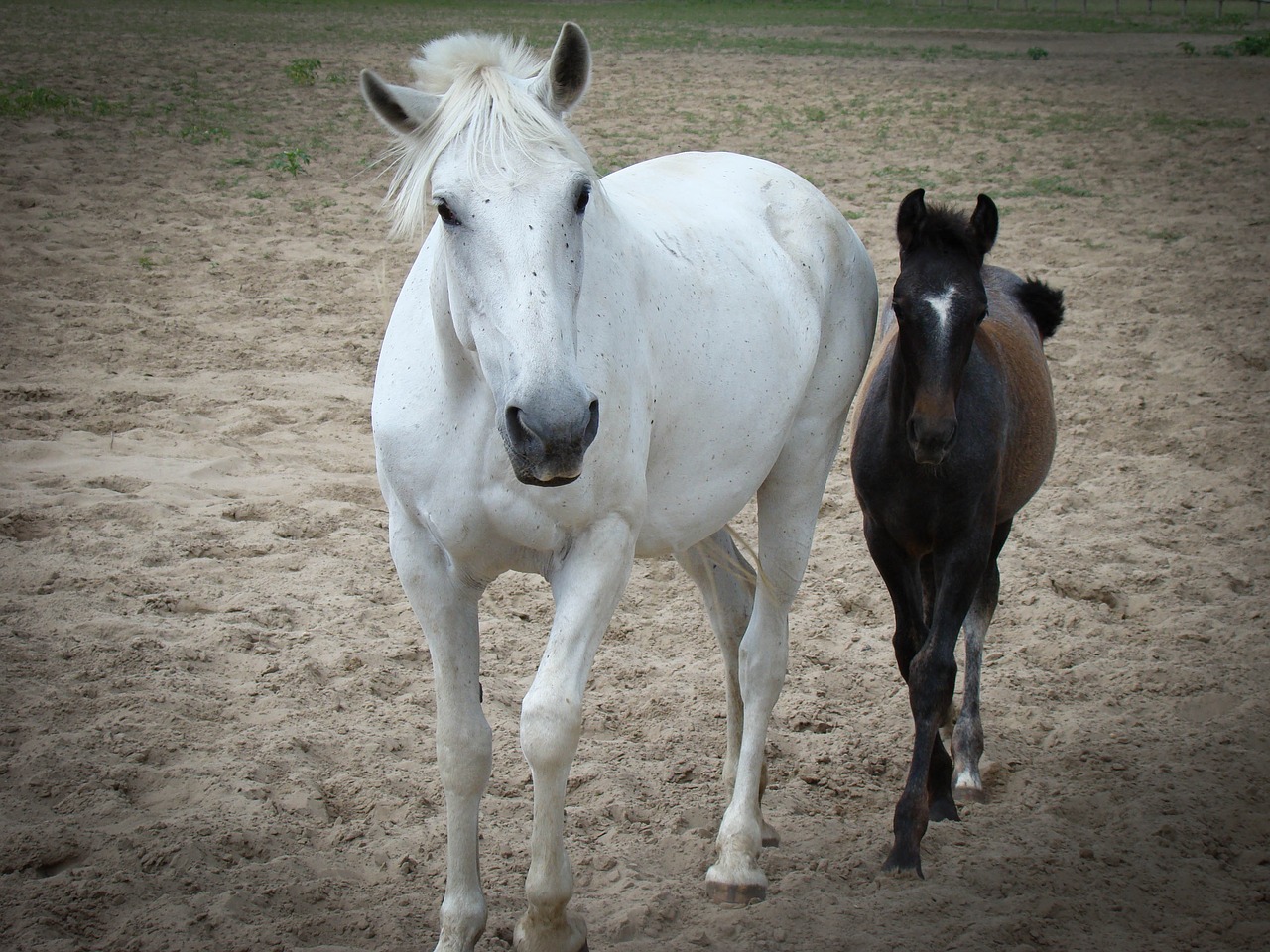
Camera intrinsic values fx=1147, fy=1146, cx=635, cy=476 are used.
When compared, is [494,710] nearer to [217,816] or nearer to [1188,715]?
[217,816]

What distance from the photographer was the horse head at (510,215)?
83.7 inches

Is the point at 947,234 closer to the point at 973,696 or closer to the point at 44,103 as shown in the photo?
the point at 973,696

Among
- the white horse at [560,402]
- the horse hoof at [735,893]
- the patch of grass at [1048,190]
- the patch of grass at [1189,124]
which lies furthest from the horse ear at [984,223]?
the patch of grass at [1189,124]

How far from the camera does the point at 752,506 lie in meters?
5.72

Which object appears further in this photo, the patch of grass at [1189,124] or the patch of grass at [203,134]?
the patch of grass at [1189,124]

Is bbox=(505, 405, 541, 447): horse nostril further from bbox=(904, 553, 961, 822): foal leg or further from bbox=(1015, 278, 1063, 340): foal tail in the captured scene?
bbox=(1015, 278, 1063, 340): foal tail

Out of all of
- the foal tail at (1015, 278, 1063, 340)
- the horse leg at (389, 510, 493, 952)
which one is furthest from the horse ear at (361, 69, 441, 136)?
the foal tail at (1015, 278, 1063, 340)

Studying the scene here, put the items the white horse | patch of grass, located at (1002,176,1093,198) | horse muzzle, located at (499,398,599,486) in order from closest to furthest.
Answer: horse muzzle, located at (499,398,599,486)
the white horse
patch of grass, located at (1002,176,1093,198)

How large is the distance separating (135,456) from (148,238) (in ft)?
11.9

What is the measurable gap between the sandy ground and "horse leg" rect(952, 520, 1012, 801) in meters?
0.10

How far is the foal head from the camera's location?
3.22m

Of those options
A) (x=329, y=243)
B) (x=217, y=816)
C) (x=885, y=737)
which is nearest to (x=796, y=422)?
(x=885, y=737)

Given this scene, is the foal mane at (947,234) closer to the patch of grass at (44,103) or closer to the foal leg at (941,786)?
the foal leg at (941,786)

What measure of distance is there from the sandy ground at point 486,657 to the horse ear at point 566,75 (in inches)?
26.6
